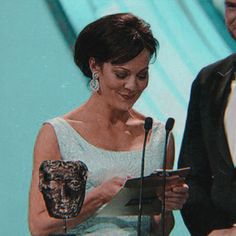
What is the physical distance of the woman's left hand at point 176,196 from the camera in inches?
84.7

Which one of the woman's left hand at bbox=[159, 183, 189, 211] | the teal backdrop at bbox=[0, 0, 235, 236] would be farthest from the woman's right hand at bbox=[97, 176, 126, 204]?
the teal backdrop at bbox=[0, 0, 235, 236]

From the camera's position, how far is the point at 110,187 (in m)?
2.20

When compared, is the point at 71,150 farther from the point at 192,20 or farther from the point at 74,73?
the point at 192,20

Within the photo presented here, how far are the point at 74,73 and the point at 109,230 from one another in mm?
727

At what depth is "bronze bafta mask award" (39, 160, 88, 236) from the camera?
1943 mm

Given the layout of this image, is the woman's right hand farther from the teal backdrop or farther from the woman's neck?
the teal backdrop

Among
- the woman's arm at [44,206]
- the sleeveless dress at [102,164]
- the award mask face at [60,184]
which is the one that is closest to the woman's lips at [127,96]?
the sleeveless dress at [102,164]

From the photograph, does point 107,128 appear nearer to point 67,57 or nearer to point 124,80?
Answer: point 124,80

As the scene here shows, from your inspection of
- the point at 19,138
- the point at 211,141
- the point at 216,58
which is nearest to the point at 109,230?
the point at 211,141

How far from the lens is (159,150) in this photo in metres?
2.45

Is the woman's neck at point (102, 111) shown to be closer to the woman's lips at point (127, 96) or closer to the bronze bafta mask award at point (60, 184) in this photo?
the woman's lips at point (127, 96)

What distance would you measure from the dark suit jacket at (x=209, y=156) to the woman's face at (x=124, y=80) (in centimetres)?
17

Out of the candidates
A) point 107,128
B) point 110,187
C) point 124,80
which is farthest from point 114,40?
point 110,187

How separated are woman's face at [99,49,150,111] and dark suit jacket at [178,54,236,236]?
169 mm
